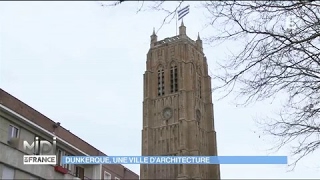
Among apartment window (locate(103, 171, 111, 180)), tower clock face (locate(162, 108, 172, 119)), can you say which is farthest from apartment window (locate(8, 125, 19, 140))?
tower clock face (locate(162, 108, 172, 119))

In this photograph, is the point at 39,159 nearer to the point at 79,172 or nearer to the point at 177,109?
the point at 79,172

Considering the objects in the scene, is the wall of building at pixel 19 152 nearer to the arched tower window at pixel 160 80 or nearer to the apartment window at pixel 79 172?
the apartment window at pixel 79 172

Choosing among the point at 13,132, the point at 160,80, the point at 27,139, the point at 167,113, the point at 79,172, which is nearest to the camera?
the point at 13,132

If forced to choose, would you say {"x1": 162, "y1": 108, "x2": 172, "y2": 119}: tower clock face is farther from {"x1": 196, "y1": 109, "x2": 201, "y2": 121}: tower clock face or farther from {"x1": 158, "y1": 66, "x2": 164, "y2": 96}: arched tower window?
{"x1": 196, "y1": 109, "x2": 201, "y2": 121}: tower clock face

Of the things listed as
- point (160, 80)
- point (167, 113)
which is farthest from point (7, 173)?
point (160, 80)

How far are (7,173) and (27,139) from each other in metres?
2.75

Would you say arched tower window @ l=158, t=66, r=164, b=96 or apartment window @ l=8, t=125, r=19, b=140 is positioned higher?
arched tower window @ l=158, t=66, r=164, b=96

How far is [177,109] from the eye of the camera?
3386 inches

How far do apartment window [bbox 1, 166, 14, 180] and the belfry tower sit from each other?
54768 mm

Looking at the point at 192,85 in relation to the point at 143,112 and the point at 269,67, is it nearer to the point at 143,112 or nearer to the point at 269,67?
the point at 143,112

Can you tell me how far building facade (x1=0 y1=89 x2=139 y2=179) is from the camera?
80.0ft

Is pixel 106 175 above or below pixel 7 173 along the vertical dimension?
above

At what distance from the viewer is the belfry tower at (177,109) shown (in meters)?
82.4

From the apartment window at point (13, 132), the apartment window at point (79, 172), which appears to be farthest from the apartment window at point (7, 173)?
the apartment window at point (79, 172)
